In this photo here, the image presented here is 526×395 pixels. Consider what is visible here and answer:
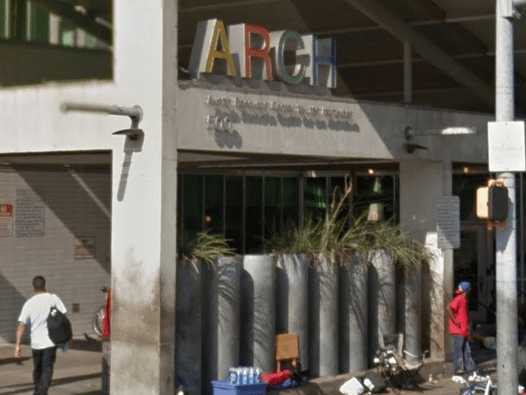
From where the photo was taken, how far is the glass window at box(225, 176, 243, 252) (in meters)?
26.8

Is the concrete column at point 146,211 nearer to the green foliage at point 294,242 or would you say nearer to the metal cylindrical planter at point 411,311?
the green foliage at point 294,242

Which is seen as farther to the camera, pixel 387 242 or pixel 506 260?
pixel 387 242

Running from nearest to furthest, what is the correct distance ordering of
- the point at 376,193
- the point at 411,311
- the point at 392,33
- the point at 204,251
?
the point at 204,251, the point at 411,311, the point at 392,33, the point at 376,193

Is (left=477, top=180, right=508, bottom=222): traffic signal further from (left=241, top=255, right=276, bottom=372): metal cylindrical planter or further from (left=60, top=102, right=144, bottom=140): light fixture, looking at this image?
(left=60, top=102, right=144, bottom=140): light fixture

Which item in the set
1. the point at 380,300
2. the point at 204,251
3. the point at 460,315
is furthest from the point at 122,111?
the point at 460,315

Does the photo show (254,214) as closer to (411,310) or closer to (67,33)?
(411,310)

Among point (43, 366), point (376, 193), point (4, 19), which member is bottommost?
point (43, 366)

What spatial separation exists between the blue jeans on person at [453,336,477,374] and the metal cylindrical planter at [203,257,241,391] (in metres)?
4.77

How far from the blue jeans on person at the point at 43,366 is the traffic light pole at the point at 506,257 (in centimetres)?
598

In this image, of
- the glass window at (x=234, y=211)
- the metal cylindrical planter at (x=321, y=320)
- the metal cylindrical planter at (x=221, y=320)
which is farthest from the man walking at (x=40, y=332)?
the glass window at (x=234, y=211)

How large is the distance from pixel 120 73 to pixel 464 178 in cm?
1441

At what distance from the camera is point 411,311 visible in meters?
19.8

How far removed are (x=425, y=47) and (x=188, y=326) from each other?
9.72 meters

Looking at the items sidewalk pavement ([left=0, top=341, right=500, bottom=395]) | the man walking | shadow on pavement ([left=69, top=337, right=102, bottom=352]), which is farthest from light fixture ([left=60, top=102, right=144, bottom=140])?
shadow on pavement ([left=69, top=337, right=102, bottom=352])
